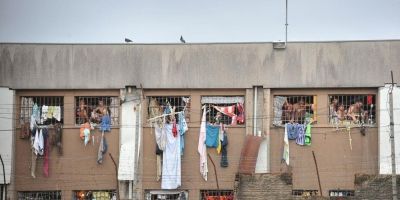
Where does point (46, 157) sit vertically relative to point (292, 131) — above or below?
below

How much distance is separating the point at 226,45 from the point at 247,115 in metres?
2.34

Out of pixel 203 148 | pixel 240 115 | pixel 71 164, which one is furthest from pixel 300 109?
pixel 71 164

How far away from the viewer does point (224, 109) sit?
1030 inches

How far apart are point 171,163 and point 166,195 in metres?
1.14

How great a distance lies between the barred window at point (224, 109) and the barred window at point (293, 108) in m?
1.15

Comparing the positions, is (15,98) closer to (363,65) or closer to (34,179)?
(34,179)

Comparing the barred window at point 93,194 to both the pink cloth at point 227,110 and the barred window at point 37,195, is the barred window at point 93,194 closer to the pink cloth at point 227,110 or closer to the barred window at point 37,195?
the barred window at point 37,195

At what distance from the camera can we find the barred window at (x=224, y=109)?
26188mm

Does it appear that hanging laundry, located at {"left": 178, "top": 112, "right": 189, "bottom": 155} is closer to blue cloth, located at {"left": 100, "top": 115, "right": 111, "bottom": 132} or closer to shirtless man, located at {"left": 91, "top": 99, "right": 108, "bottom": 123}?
blue cloth, located at {"left": 100, "top": 115, "right": 111, "bottom": 132}

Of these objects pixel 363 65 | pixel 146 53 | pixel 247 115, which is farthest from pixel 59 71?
pixel 363 65

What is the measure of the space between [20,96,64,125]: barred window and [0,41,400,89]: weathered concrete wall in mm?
573

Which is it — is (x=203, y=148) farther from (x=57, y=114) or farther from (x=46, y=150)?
(x=46, y=150)

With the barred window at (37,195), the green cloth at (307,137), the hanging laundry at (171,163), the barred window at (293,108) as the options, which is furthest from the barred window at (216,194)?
the barred window at (37,195)

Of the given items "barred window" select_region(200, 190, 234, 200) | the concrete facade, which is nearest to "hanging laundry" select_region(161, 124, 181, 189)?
the concrete facade
